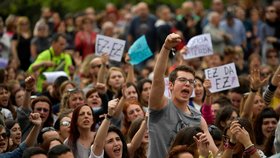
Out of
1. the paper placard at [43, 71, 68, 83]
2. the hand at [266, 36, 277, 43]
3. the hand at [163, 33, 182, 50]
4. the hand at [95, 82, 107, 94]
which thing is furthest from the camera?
the hand at [266, 36, 277, 43]

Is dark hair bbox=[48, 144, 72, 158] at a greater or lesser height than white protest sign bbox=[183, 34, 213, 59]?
lesser

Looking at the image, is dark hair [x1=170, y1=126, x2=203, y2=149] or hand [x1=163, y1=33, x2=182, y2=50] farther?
hand [x1=163, y1=33, x2=182, y2=50]

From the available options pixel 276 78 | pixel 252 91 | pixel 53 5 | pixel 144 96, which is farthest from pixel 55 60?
pixel 53 5

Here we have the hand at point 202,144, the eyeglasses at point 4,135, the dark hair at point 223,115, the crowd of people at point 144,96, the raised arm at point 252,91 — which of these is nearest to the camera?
the hand at point 202,144

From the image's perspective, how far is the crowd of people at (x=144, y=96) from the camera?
39.2ft

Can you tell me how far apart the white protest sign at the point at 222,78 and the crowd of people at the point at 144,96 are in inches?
8.7

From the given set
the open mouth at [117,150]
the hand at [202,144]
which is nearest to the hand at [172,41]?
the hand at [202,144]

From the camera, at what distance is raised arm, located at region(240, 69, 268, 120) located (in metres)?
14.9

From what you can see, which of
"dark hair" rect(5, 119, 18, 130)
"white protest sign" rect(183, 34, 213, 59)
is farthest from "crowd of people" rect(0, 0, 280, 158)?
"white protest sign" rect(183, 34, 213, 59)

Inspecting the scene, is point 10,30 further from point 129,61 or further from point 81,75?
point 129,61

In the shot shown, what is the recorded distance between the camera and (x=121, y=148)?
13.1 metres

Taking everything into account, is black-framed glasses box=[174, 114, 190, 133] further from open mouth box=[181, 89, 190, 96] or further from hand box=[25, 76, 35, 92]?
hand box=[25, 76, 35, 92]

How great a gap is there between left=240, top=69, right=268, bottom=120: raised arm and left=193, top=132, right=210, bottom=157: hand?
368cm

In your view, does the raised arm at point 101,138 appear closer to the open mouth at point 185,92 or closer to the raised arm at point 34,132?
the open mouth at point 185,92
